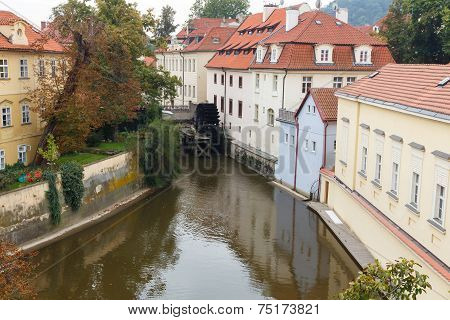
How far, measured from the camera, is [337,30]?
31.4 metres

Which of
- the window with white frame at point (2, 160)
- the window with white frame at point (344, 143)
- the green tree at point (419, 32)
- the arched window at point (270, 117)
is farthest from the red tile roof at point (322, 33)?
the window with white frame at point (2, 160)

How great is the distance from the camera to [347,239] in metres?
19.0

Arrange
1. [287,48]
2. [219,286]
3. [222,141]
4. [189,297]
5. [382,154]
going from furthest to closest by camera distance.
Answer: [222,141]
[287,48]
[382,154]
[219,286]
[189,297]

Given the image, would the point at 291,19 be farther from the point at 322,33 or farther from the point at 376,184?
the point at 376,184

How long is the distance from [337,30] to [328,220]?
14.4m

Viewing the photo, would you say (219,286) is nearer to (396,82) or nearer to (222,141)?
(396,82)

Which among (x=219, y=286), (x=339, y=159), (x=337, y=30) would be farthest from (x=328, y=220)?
(x=337, y=30)

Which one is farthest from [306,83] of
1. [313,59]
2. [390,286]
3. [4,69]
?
[390,286]

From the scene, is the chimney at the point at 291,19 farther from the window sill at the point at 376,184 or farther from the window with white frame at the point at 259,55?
the window sill at the point at 376,184

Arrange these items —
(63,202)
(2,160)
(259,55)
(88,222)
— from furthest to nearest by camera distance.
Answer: (259,55) → (2,160) → (88,222) → (63,202)

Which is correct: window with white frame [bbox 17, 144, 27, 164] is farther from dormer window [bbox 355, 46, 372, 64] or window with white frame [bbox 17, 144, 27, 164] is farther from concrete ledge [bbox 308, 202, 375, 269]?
dormer window [bbox 355, 46, 372, 64]

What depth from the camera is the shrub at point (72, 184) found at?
20.7m

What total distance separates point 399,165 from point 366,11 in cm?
13846

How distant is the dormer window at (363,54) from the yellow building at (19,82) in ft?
54.3
